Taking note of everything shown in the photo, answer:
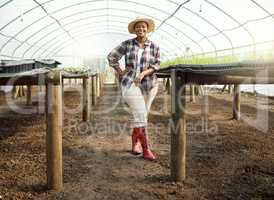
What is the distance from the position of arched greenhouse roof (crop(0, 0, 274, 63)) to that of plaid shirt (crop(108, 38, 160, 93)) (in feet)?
14.4

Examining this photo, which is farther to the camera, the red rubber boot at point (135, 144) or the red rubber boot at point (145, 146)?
the red rubber boot at point (135, 144)

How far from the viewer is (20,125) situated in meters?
5.08

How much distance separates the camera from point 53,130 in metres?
2.38

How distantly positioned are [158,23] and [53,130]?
12594 mm

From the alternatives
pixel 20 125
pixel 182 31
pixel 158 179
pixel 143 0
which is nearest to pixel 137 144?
pixel 158 179

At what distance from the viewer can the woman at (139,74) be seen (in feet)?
10.6

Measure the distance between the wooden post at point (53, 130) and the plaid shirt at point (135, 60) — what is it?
999 mm

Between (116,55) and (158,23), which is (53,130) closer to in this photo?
(116,55)

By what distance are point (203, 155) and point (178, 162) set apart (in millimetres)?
864

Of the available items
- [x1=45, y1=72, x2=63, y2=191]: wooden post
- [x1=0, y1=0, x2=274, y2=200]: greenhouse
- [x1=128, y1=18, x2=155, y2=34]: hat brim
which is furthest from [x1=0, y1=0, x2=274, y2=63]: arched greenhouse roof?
[x1=45, y1=72, x2=63, y2=191]: wooden post

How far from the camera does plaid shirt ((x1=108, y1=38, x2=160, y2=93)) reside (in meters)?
3.28

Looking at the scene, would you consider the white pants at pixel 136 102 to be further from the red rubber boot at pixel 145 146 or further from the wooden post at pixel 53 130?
the wooden post at pixel 53 130

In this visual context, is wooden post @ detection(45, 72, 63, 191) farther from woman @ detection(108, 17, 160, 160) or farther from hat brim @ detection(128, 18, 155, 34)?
hat brim @ detection(128, 18, 155, 34)

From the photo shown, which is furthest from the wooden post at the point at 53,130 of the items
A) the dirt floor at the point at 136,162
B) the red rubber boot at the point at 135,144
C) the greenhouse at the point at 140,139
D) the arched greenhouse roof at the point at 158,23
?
the arched greenhouse roof at the point at 158,23
